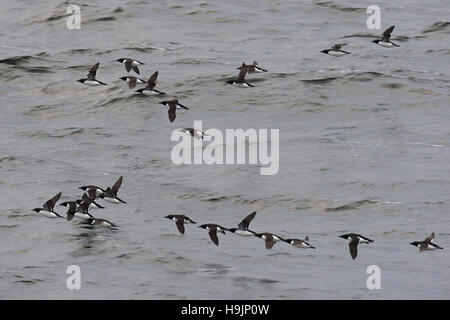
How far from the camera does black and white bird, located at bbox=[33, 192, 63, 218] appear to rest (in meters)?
26.0

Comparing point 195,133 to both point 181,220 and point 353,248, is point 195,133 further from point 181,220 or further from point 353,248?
point 353,248

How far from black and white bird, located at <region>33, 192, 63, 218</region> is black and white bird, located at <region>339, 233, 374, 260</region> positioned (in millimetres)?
6238

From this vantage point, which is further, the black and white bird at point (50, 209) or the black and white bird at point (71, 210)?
the black and white bird at point (50, 209)

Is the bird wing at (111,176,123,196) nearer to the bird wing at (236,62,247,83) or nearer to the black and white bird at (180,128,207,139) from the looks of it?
the black and white bird at (180,128,207,139)

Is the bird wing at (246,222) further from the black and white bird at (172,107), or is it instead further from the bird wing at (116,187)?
the black and white bird at (172,107)

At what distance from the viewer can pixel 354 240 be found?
78.9 ft

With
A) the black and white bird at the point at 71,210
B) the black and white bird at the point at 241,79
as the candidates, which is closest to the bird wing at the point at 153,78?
the black and white bird at the point at 241,79

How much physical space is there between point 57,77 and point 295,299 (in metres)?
17.1

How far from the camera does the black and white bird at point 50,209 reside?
2604 centimetres

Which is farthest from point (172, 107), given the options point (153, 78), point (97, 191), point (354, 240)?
point (354, 240)

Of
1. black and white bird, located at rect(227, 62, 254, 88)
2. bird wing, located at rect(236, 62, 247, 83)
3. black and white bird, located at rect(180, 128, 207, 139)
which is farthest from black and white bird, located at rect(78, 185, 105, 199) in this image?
bird wing, located at rect(236, 62, 247, 83)

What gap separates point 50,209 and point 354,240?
6.75 meters

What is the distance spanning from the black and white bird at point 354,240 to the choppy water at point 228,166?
30 centimetres
